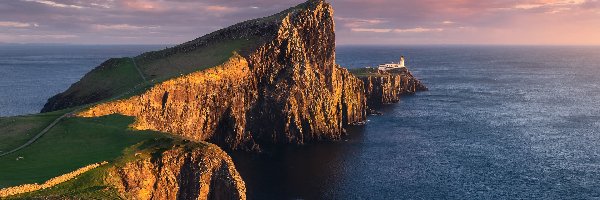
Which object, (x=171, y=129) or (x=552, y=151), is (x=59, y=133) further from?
(x=552, y=151)

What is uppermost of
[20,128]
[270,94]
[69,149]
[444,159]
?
[20,128]

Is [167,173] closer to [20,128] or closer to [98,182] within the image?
[98,182]

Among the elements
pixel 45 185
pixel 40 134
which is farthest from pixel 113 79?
pixel 45 185

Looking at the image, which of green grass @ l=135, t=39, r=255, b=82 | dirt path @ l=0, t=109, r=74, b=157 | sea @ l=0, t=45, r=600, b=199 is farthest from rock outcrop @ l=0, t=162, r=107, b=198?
green grass @ l=135, t=39, r=255, b=82

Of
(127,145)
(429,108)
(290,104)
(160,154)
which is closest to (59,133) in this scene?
(127,145)

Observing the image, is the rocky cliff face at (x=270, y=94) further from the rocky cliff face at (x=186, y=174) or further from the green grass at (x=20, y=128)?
the rocky cliff face at (x=186, y=174)

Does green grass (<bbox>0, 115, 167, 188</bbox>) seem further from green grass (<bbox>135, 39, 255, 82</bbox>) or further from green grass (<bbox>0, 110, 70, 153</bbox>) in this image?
green grass (<bbox>135, 39, 255, 82</bbox>)

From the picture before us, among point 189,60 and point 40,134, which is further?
point 189,60
